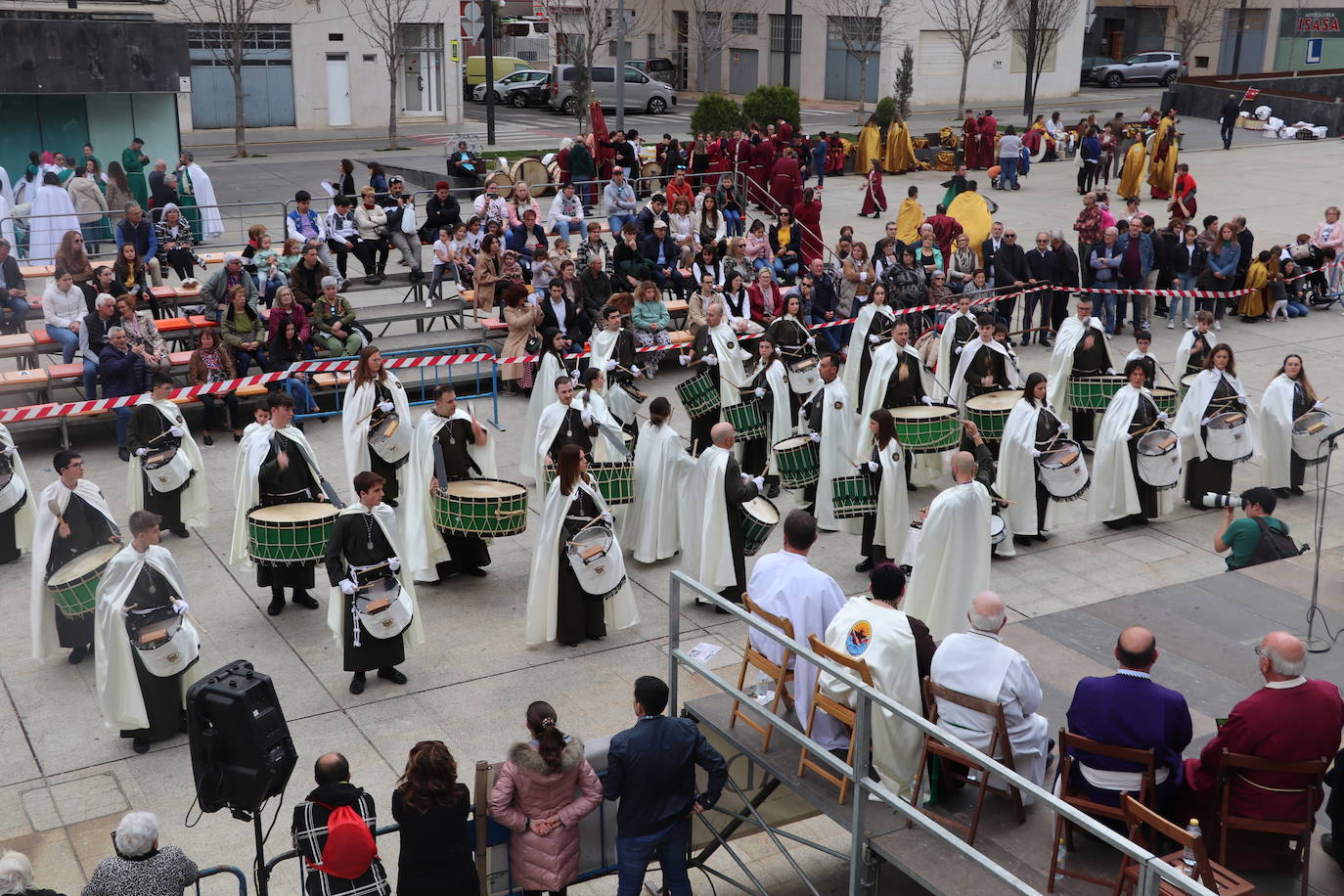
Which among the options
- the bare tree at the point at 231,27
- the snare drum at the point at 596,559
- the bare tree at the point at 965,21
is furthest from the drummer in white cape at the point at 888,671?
the bare tree at the point at 965,21

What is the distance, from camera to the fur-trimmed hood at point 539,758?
23.4ft

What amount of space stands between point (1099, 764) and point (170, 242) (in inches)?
683

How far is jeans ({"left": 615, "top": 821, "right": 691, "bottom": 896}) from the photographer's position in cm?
742

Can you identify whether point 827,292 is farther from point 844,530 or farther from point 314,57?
point 314,57

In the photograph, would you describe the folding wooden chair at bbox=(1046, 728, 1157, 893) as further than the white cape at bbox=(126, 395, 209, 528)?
No

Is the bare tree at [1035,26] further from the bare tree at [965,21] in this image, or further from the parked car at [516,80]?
the parked car at [516,80]

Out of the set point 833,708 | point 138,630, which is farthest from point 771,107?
point 833,708

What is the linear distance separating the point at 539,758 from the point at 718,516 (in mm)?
4850

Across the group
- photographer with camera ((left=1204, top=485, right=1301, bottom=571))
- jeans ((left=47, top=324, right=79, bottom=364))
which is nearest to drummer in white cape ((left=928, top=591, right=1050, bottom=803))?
photographer with camera ((left=1204, top=485, right=1301, bottom=571))

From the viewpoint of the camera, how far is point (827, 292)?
18844 mm

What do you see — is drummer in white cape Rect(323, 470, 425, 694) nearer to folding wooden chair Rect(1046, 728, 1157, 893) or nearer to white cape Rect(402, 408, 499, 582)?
white cape Rect(402, 408, 499, 582)

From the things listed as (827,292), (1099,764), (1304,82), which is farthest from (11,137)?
(1304,82)

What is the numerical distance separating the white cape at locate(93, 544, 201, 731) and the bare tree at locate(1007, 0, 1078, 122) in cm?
3709

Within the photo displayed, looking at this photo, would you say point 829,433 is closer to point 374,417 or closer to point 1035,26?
point 374,417
